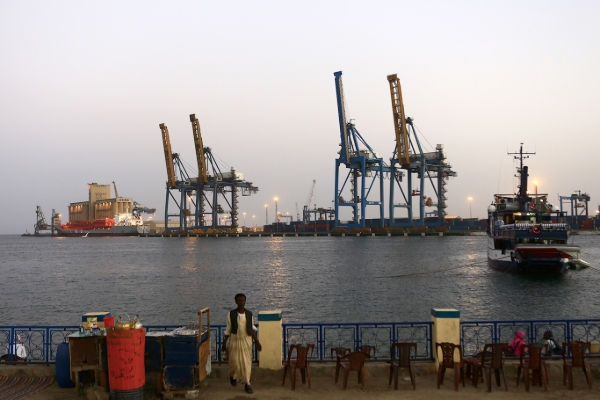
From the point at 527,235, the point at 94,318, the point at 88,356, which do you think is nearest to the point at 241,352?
the point at 88,356

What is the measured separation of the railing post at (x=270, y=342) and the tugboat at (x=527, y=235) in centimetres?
3320

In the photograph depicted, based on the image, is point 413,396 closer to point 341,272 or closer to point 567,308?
point 567,308

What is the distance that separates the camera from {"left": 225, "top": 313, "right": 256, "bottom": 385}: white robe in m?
8.78

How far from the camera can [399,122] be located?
364ft

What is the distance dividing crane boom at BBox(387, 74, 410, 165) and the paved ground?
102 m

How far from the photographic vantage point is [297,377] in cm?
964

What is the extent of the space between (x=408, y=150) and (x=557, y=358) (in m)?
106

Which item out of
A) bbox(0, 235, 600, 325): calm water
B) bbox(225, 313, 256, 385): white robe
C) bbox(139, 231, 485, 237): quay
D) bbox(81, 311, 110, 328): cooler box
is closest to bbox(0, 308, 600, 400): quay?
bbox(225, 313, 256, 385): white robe

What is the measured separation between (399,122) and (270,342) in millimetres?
104769

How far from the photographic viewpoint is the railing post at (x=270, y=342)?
31.8 ft

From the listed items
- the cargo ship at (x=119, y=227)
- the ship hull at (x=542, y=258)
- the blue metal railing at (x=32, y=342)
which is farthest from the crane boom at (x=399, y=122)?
the cargo ship at (x=119, y=227)

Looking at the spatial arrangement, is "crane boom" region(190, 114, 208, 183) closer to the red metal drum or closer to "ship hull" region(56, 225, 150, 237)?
"ship hull" region(56, 225, 150, 237)

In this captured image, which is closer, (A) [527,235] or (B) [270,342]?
(B) [270,342]

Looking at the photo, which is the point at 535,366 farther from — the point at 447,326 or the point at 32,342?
the point at 32,342
